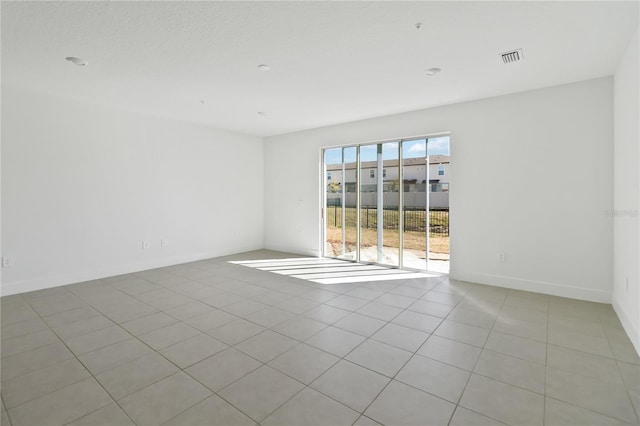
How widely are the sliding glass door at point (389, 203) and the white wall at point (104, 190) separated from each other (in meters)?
2.37

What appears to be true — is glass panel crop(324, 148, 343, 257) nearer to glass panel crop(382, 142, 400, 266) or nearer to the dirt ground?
the dirt ground

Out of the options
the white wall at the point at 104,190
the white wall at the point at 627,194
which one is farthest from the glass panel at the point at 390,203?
the white wall at the point at 104,190

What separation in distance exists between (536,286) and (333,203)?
375 centimetres

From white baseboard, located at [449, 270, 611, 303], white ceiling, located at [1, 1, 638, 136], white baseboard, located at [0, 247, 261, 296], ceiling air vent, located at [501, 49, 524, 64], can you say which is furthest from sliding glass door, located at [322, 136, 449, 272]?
white baseboard, located at [0, 247, 261, 296]

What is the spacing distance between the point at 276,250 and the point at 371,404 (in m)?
5.58

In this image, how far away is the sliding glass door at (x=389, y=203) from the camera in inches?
198

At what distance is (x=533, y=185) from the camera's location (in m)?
4.11

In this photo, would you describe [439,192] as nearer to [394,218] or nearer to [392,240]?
[394,218]

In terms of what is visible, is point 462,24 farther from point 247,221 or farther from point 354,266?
Result: point 247,221

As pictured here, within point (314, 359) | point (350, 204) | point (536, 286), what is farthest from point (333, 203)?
point (314, 359)

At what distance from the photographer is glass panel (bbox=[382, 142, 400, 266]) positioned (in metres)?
5.48

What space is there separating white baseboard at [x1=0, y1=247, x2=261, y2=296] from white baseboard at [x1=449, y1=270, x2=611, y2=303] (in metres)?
4.93

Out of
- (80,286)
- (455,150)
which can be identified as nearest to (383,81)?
(455,150)

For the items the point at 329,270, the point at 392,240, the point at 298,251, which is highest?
the point at 392,240
